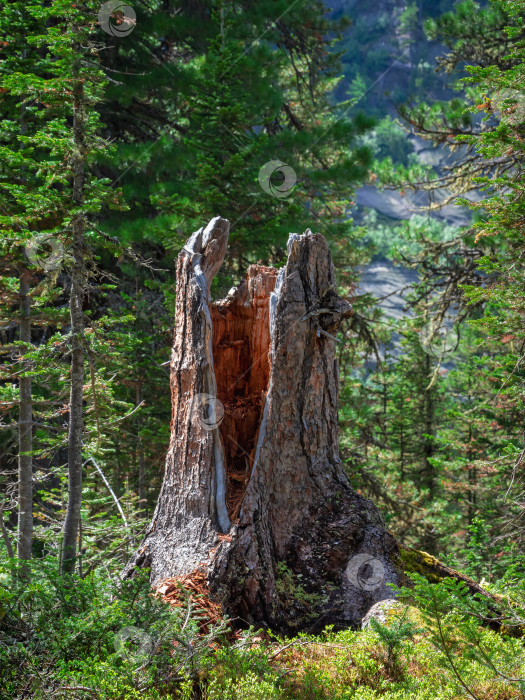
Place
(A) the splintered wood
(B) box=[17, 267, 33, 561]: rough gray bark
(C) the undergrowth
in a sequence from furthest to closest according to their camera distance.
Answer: (B) box=[17, 267, 33, 561]: rough gray bark
(A) the splintered wood
(C) the undergrowth

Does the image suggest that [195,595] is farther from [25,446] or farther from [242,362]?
[25,446]

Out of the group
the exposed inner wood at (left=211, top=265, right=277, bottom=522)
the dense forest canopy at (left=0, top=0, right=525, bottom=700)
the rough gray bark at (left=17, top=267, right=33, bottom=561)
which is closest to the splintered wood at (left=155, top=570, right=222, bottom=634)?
the dense forest canopy at (left=0, top=0, right=525, bottom=700)

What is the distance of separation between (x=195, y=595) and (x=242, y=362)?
235cm

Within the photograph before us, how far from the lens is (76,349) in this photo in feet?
16.4

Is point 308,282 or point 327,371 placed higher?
point 308,282

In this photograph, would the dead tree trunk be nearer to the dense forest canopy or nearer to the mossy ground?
the dense forest canopy

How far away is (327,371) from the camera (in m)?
5.44

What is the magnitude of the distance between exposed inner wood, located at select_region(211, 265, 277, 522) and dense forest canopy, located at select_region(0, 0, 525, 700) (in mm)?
49

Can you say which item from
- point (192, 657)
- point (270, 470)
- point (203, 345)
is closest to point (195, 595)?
point (192, 657)

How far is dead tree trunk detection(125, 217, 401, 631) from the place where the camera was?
4.70 m

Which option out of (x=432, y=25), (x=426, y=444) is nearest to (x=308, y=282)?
(x=432, y=25)

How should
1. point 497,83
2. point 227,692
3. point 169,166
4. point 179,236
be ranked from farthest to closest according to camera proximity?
point 169,166 → point 179,236 → point 497,83 → point 227,692

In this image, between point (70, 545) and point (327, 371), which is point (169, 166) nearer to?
point (327, 371)

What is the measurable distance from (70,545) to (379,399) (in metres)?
13.5
